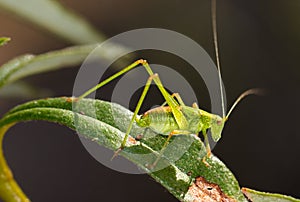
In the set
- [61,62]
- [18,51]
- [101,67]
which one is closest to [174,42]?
[101,67]

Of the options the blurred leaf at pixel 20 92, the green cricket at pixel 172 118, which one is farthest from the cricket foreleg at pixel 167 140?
the blurred leaf at pixel 20 92

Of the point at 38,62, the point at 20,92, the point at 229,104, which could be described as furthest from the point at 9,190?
the point at 229,104

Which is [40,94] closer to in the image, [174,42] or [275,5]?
[174,42]

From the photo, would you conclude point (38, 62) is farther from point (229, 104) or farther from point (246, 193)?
point (229, 104)

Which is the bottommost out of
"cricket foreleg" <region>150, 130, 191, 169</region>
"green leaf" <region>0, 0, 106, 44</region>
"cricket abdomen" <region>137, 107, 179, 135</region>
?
"cricket foreleg" <region>150, 130, 191, 169</region>

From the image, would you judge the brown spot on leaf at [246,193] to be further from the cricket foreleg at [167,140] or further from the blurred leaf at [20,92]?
the blurred leaf at [20,92]

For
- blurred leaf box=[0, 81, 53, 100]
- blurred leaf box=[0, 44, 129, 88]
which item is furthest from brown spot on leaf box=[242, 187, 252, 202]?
blurred leaf box=[0, 81, 53, 100]

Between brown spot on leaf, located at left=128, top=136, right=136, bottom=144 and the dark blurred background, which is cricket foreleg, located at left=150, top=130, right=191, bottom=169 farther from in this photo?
the dark blurred background
